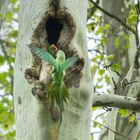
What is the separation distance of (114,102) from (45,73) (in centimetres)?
70

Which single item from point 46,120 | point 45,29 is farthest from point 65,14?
point 46,120

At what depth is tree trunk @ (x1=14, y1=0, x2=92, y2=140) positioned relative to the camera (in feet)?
5.21

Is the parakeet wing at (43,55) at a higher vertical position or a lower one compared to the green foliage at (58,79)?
higher

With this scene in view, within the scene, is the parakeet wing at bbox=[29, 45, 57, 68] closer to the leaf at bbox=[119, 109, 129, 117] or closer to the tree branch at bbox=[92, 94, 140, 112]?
the tree branch at bbox=[92, 94, 140, 112]

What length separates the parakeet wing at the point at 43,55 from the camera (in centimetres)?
153

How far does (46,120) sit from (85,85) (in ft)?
0.81

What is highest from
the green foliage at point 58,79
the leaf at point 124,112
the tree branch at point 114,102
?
the green foliage at point 58,79

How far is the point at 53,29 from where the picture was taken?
190cm

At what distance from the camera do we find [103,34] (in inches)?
171

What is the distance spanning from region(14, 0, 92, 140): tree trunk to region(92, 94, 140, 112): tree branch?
0.45 m

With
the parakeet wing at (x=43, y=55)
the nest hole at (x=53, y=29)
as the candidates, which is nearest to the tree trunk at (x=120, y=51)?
the nest hole at (x=53, y=29)

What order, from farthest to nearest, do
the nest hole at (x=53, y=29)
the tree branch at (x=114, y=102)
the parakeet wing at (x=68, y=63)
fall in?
the tree branch at (x=114, y=102), the nest hole at (x=53, y=29), the parakeet wing at (x=68, y=63)

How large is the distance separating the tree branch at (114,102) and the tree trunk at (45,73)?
1.47ft

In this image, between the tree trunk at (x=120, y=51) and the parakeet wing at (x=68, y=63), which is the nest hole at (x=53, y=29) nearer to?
the parakeet wing at (x=68, y=63)
